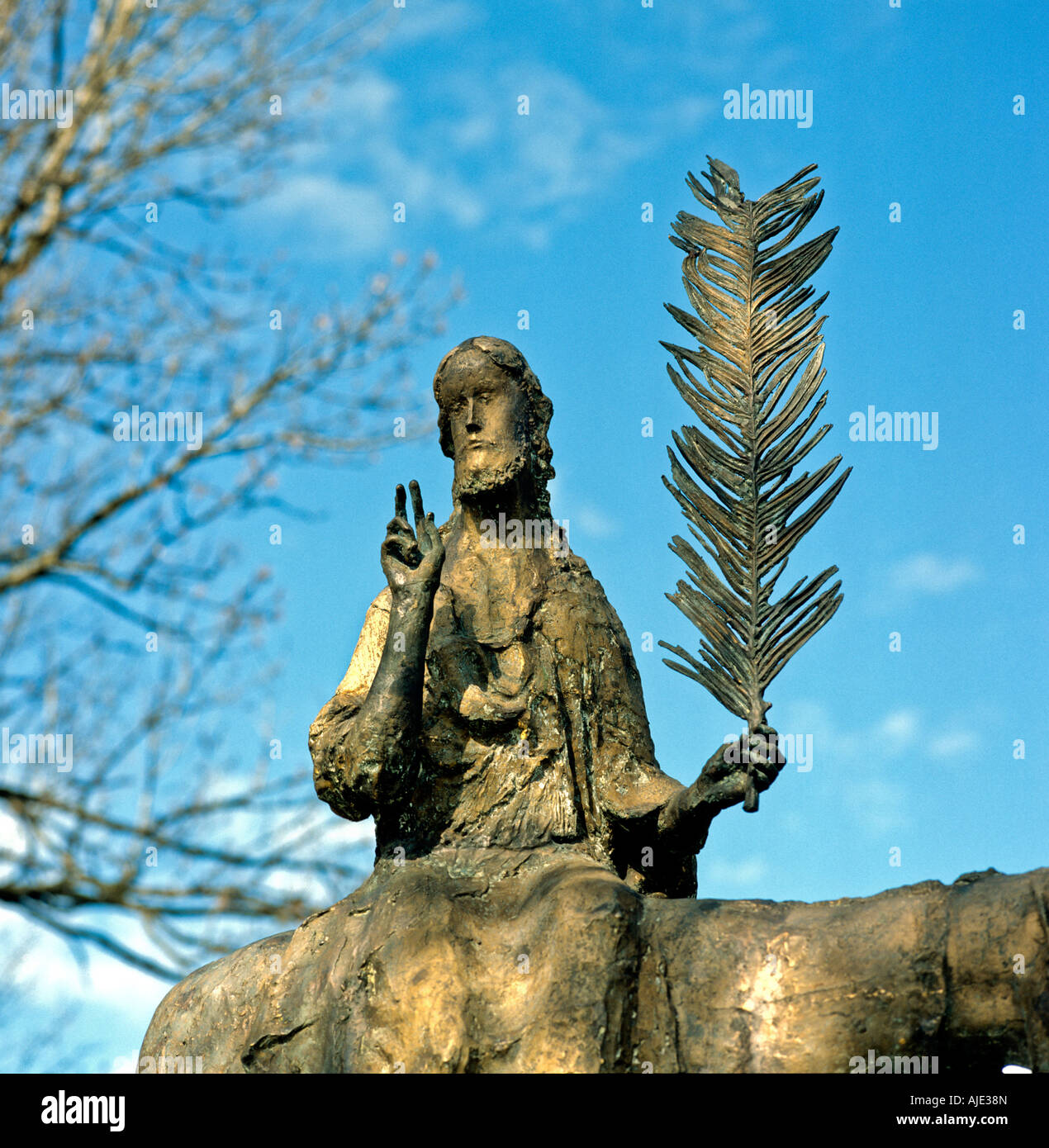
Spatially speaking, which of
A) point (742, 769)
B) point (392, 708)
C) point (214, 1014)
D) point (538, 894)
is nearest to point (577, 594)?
point (392, 708)

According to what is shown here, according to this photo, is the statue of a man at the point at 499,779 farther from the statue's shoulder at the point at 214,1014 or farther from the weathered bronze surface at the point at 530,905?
the statue's shoulder at the point at 214,1014

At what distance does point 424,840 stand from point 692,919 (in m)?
1.26

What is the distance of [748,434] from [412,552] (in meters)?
1.43

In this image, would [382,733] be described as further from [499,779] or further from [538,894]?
[538,894]

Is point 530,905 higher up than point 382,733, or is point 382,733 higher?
point 382,733

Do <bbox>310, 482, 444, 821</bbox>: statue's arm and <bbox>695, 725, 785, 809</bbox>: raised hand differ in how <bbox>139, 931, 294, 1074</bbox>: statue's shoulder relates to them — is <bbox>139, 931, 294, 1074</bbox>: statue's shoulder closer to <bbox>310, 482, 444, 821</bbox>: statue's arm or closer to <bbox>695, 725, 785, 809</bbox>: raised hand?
<bbox>310, 482, 444, 821</bbox>: statue's arm

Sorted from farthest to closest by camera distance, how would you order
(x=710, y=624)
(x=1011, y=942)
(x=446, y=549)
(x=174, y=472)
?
(x=174, y=472), (x=446, y=549), (x=710, y=624), (x=1011, y=942)

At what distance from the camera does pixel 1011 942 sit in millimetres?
5242

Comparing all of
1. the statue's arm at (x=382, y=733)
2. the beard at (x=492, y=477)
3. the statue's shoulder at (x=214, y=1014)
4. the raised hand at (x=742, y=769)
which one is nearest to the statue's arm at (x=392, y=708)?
the statue's arm at (x=382, y=733)

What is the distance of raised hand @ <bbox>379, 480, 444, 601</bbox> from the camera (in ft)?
21.2

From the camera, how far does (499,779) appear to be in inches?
260

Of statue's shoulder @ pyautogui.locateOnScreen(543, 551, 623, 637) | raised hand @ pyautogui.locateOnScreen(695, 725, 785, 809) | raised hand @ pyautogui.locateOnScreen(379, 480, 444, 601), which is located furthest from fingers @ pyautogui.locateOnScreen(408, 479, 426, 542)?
raised hand @ pyautogui.locateOnScreen(695, 725, 785, 809)
